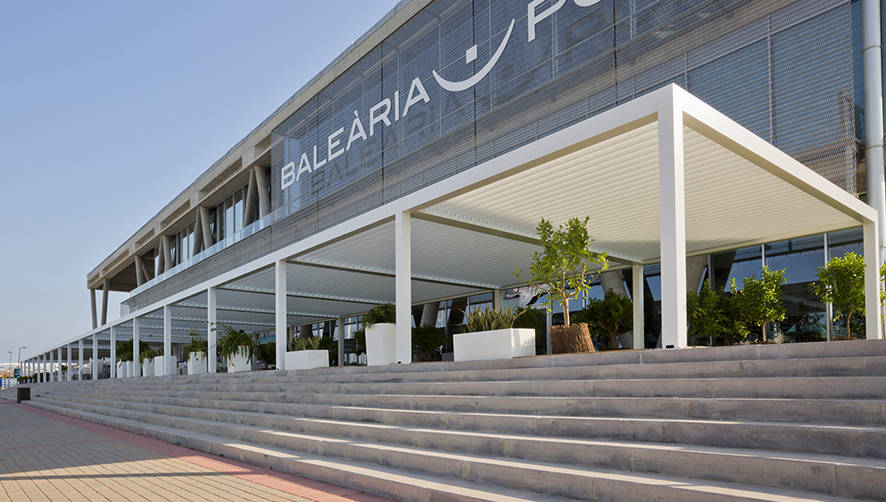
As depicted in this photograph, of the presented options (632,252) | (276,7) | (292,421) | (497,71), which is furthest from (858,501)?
(276,7)

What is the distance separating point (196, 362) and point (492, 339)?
54.2ft

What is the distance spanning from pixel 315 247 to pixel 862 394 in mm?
11954

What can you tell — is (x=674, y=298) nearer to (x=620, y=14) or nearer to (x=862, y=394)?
(x=862, y=394)

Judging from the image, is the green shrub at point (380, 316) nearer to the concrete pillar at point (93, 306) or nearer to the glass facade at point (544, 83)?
the glass facade at point (544, 83)

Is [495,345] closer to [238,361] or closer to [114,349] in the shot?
[238,361]

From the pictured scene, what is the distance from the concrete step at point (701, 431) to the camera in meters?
4.20

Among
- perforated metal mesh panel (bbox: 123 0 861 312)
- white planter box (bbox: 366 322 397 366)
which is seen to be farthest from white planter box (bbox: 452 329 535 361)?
perforated metal mesh panel (bbox: 123 0 861 312)

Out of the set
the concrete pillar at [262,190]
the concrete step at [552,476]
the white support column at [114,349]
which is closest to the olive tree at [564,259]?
the concrete step at [552,476]

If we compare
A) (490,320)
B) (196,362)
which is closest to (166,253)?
(196,362)

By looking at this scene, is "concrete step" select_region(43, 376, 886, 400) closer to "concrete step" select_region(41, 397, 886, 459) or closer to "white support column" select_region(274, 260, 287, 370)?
"concrete step" select_region(41, 397, 886, 459)

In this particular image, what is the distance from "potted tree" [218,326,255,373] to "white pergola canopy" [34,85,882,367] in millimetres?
2114

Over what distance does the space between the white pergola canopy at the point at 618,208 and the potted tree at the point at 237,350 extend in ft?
6.94

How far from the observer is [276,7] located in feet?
60.4

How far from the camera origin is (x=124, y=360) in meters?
33.2
